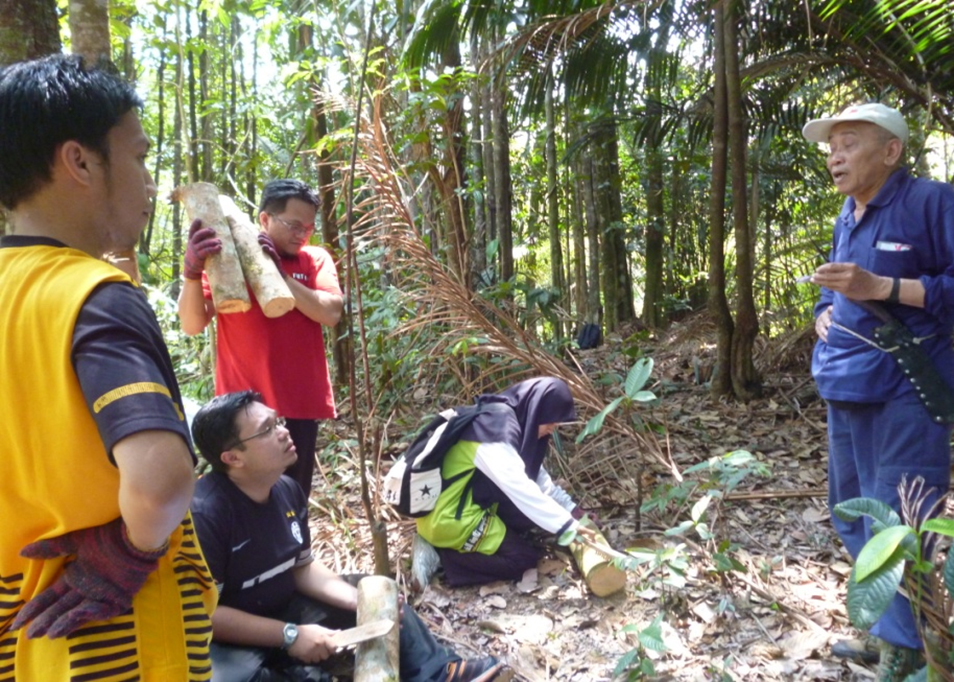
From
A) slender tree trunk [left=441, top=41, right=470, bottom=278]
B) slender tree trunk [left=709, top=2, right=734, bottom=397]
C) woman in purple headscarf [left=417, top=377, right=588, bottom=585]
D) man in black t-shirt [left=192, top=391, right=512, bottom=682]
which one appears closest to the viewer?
Result: man in black t-shirt [left=192, top=391, right=512, bottom=682]

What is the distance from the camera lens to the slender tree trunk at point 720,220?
203 inches

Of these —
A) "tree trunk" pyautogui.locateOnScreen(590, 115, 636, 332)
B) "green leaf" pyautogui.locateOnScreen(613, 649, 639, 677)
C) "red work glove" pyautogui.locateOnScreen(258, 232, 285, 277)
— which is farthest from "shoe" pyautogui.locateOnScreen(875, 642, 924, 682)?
"tree trunk" pyautogui.locateOnScreen(590, 115, 636, 332)

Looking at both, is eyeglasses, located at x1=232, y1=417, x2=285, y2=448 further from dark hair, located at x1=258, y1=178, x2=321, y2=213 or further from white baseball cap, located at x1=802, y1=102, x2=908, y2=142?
white baseball cap, located at x1=802, y1=102, x2=908, y2=142

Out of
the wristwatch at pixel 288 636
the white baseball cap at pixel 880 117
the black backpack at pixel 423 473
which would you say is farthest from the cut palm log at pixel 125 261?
the white baseball cap at pixel 880 117

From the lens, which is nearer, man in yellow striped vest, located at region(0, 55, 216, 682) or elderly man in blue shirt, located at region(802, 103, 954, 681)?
man in yellow striped vest, located at region(0, 55, 216, 682)

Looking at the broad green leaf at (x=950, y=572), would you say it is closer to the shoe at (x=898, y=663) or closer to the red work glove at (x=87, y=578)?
the shoe at (x=898, y=663)

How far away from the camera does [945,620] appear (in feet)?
5.67

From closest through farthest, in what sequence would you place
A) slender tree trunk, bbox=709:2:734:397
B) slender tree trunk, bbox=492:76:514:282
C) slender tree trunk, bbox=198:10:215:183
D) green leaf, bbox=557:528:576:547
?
1. green leaf, bbox=557:528:576:547
2. slender tree trunk, bbox=709:2:734:397
3. slender tree trunk, bbox=492:76:514:282
4. slender tree trunk, bbox=198:10:215:183

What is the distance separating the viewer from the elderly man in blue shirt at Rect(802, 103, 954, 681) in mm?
2287

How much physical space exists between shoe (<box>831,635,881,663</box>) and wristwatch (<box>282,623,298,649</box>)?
1.93 metres

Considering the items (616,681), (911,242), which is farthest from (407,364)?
(911,242)

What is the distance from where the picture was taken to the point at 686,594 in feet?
10.1

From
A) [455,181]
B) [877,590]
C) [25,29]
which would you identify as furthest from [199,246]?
[455,181]

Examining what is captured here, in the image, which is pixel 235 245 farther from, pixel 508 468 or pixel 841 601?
pixel 841 601
